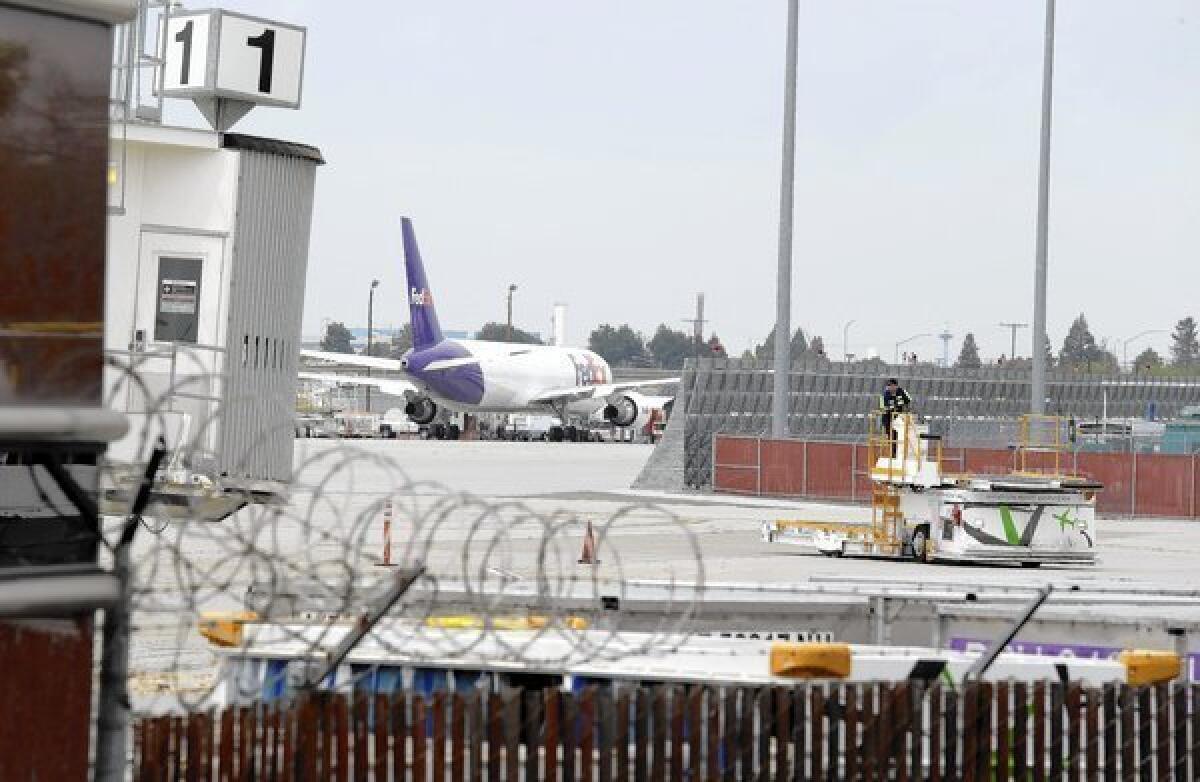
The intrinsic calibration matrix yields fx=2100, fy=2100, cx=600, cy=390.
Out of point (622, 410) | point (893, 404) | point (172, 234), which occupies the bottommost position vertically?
point (893, 404)

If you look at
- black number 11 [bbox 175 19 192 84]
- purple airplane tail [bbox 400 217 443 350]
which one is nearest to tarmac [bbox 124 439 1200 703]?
black number 11 [bbox 175 19 192 84]

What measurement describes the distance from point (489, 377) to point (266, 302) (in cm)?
7202

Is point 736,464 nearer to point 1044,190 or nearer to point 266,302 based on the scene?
point 1044,190

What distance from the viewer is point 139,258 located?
1833 cm

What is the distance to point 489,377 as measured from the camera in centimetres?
9169

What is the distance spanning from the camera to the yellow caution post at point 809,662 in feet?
29.0

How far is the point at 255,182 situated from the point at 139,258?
1321 mm

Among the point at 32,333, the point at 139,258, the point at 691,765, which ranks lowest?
the point at 691,765

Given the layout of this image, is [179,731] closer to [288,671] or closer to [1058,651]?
[288,671]

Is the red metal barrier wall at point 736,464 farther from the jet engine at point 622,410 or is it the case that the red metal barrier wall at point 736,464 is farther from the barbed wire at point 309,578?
the jet engine at point 622,410

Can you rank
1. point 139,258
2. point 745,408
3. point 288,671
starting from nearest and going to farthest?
1. point 288,671
2. point 139,258
3. point 745,408

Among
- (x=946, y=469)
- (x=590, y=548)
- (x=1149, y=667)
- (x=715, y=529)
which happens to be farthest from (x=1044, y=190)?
(x=1149, y=667)

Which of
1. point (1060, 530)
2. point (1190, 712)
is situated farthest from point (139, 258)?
point (1060, 530)

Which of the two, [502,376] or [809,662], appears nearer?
[809,662]
